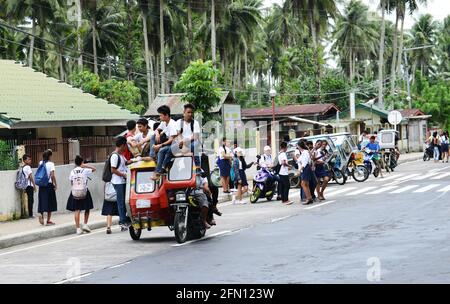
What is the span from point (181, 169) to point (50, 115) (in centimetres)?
1454

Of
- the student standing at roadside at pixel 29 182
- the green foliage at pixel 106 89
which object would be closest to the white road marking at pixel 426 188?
the student standing at roadside at pixel 29 182

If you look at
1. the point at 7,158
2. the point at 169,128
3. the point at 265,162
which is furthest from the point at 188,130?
the point at 265,162

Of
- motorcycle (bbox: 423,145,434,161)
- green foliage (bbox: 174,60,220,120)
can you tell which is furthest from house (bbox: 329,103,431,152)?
green foliage (bbox: 174,60,220,120)

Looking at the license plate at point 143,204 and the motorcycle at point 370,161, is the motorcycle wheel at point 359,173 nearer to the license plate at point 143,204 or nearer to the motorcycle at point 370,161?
the motorcycle at point 370,161

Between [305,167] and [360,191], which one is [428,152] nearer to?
[360,191]

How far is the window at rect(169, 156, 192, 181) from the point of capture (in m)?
15.8

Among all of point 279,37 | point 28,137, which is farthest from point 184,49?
point 28,137

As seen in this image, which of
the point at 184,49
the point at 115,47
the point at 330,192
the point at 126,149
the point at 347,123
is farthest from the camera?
the point at 184,49

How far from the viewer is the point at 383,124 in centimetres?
6881

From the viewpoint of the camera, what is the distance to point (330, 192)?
2845 cm

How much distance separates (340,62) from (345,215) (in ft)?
309

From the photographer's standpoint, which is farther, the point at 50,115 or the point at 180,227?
the point at 50,115

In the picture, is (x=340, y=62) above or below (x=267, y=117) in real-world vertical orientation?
above
